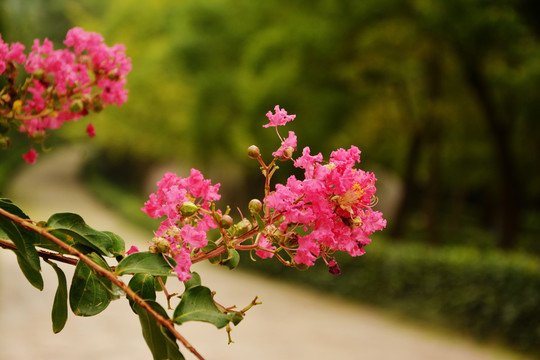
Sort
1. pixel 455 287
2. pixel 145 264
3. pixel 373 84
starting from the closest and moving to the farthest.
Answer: pixel 145 264 → pixel 455 287 → pixel 373 84

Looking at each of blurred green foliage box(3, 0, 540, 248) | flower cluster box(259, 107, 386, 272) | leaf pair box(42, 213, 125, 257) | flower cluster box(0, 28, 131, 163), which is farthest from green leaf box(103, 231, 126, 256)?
blurred green foliage box(3, 0, 540, 248)

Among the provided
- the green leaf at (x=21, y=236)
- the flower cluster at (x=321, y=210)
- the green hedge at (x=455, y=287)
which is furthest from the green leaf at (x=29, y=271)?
the green hedge at (x=455, y=287)

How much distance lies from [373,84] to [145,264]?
9.48 m

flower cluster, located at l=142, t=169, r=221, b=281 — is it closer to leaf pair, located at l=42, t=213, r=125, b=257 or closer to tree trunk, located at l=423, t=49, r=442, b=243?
leaf pair, located at l=42, t=213, r=125, b=257

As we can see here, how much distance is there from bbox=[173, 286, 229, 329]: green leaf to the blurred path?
13.1 ft

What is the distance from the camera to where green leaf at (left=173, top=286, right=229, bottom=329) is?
0.74m

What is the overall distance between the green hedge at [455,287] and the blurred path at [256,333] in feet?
0.92

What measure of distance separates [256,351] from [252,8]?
647 centimetres

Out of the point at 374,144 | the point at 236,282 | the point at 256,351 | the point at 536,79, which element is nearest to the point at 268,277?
the point at 236,282

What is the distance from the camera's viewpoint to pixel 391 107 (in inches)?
421

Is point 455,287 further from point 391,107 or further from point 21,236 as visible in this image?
point 21,236

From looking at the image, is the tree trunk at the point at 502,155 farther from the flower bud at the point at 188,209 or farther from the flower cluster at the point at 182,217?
the flower bud at the point at 188,209

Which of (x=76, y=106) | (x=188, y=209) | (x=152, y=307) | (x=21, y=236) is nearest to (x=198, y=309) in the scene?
(x=152, y=307)

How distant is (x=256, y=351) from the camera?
6316mm
